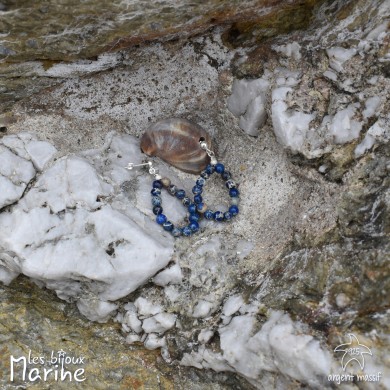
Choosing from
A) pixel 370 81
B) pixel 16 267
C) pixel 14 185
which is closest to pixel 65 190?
pixel 14 185

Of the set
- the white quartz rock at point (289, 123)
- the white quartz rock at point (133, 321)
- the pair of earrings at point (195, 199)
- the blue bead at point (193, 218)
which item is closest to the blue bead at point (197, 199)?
the pair of earrings at point (195, 199)

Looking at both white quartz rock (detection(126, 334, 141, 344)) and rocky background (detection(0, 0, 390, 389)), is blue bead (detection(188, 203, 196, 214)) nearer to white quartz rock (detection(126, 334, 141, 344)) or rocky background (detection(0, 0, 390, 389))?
rocky background (detection(0, 0, 390, 389))

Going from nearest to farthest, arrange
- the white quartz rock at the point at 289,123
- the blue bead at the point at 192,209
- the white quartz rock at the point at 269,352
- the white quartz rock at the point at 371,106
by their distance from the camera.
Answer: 1. the white quartz rock at the point at 269,352
2. the white quartz rock at the point at 371,106
3. the white quartz rock at the point at 289,123
4. the blue bead at the point at 192,209

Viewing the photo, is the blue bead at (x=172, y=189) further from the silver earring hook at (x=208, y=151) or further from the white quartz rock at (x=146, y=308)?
the white quartz rock at (x=146, y=308)

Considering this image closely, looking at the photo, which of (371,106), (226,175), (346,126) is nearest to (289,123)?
(346,126)

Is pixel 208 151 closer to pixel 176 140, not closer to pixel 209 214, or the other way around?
pixel 176 140

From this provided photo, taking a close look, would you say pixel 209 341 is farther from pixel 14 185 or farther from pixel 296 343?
pixel 14 185

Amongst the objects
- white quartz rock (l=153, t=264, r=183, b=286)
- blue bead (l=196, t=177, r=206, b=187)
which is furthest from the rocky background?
blue bead (l=196, t=177, r=206, b=187)
